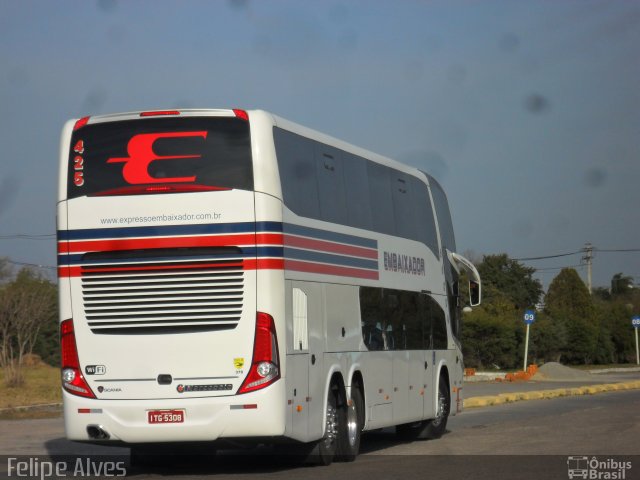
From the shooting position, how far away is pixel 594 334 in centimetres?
7206

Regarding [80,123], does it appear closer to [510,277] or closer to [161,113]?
[161,113]

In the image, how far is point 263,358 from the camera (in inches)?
533

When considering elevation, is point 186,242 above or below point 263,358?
above

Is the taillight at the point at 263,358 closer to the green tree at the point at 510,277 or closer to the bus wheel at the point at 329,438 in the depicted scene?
the bus wheel at the point at 329,438

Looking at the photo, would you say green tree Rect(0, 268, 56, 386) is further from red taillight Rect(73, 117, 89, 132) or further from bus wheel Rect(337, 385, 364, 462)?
red taillight Rect(73, 117, 89, 132)

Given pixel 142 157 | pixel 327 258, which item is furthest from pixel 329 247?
pixel 142 157

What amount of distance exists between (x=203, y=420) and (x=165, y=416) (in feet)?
1.42

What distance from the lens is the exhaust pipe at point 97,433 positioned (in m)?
13.6

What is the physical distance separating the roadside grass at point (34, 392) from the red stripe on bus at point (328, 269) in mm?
13808

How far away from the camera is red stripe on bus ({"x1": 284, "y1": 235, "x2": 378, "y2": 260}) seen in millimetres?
14383

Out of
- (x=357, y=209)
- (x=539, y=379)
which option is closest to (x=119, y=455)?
(x=357, y=209)

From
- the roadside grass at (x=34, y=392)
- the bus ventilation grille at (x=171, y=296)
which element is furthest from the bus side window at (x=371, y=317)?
the roadside grass at (x=34, y=392)

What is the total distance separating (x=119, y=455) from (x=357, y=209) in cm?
502

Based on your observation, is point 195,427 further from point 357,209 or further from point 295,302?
point 357,209
